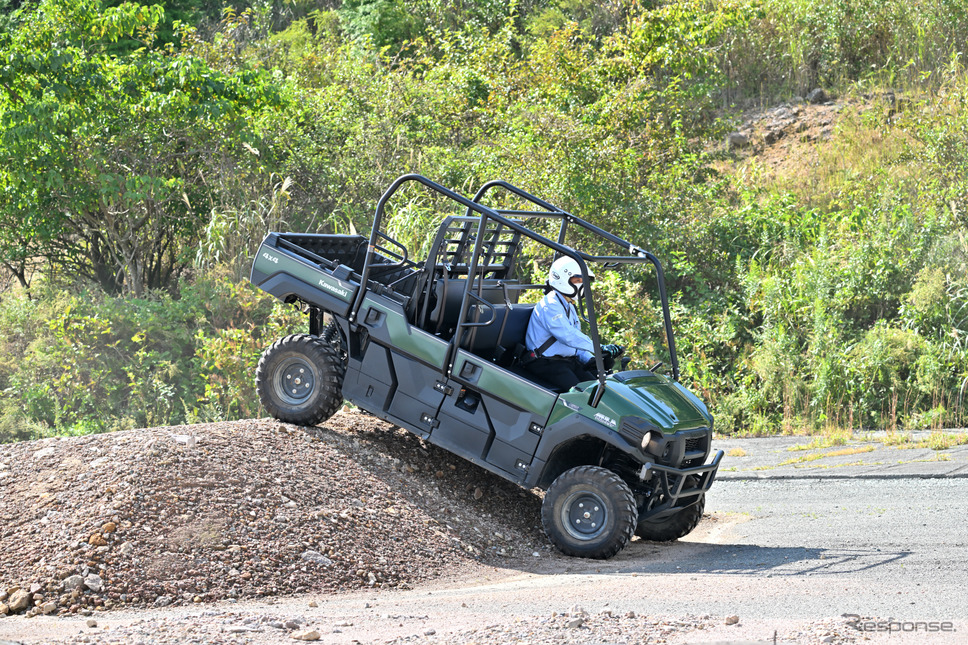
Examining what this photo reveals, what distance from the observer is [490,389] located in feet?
27.8

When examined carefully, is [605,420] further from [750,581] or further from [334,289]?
[334,289]

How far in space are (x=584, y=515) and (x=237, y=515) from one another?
2634 millimetres

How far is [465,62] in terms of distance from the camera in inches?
886

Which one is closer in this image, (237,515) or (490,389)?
(237,515)

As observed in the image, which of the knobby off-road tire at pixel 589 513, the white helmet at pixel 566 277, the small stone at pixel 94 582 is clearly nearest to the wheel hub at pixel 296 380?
the white helmet at pixel 566 277

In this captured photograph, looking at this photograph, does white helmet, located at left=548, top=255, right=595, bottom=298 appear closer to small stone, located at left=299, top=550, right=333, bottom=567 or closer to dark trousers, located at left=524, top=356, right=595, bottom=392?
dark trousers, located at left=524, top=356, right=595, bottom=392

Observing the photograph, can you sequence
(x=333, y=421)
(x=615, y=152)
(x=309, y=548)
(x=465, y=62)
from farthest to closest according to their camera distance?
(x=465, y=62) < (x=615, y=152) < (x=333, y=421) < (x=309, y=548)

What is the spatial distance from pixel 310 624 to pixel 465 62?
18006 millimetres

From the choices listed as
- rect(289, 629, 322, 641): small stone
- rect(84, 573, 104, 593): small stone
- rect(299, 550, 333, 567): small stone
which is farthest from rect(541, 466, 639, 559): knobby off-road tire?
rect(84, 573, 104, 593): small stone

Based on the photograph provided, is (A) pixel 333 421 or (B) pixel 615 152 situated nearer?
(A) pixel 333 421

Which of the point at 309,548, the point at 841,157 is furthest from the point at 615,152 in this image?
the point at 309,548

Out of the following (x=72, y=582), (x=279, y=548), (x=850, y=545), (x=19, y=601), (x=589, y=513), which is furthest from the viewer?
(x=850, y=545)

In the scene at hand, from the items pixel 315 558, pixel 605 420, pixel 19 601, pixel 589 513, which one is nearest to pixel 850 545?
pixel 589 513

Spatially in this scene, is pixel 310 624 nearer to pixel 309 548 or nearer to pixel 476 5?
pixel 309 548
